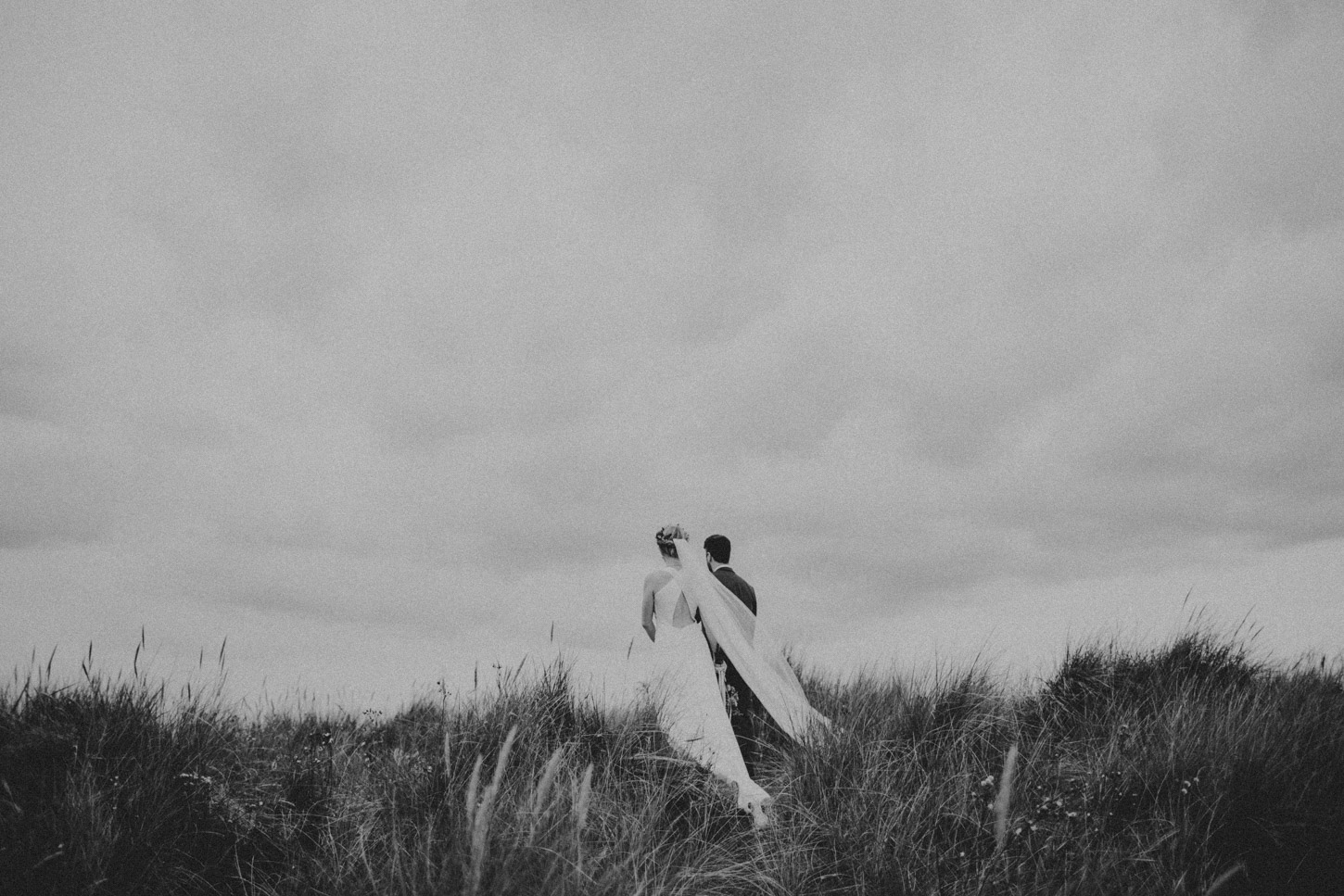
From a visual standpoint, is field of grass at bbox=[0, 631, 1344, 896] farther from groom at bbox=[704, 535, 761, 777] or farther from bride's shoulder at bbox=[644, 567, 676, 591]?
bride's shoulder at bbox=[644, 567, 676, 591]

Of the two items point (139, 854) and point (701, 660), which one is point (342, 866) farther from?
point (701, 660)

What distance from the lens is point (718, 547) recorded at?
7984 mm

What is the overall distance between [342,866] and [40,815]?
1486 mm

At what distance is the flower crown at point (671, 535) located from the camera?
279 inches

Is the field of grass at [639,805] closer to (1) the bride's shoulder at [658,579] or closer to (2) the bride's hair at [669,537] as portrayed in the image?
(1) the bride's shoulder at [658,579]

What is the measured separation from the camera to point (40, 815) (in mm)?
3439

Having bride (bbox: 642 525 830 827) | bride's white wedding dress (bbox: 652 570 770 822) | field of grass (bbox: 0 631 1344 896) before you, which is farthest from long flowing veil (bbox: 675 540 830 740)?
field of grass (bbox: 0 631 1344 896)

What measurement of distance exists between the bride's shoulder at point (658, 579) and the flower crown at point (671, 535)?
37 centimetres

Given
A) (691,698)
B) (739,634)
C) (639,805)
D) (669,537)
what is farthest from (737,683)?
(639,805)

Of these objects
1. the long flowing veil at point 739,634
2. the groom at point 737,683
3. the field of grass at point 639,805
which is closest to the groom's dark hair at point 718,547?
the groom at point 737,683

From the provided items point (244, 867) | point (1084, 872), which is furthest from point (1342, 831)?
point (244, 867)

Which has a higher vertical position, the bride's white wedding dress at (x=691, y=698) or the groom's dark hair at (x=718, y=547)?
the groom's dark hair at (x=718, y=547)

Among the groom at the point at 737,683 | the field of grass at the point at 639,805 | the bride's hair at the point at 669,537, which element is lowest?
the field of grass at the point at 639,805

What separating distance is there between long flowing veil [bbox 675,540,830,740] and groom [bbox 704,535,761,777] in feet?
0.68
